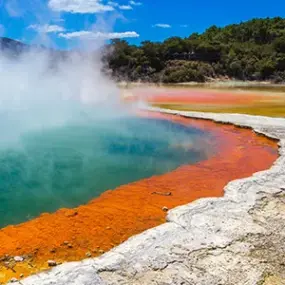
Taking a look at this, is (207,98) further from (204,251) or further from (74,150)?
(204,251)

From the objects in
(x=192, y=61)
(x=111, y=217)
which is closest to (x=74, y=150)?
(x=111, y=217)

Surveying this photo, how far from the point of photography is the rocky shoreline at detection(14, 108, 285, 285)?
4133 mm

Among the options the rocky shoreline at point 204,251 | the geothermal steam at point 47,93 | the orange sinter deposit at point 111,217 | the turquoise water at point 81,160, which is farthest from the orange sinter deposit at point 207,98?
the rocky shoreline at point 204,251

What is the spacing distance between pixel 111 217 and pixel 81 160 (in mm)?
3635

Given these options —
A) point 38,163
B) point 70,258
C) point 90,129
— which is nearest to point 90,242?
point 70,258

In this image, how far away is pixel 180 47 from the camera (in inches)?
2256

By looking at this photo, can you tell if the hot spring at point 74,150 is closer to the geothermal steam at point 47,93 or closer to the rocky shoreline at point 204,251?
the geothermal steam at point 47,93

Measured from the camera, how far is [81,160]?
30.8 ft

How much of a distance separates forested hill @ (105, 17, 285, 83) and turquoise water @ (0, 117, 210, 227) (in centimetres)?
3698

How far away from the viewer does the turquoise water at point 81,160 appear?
22.7 ft

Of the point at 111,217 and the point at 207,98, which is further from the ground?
the point at 207,98

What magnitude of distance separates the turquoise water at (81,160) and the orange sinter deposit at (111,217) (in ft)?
1.48

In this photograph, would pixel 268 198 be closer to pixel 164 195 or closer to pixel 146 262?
pixel 164 195

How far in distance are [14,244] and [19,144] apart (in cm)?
610
